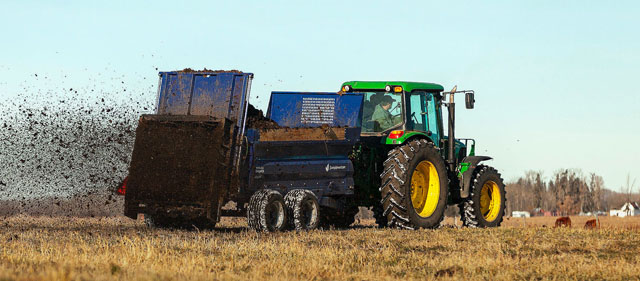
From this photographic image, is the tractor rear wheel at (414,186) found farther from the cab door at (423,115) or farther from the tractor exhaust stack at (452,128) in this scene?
the tractor exhaust stack at (452,128)

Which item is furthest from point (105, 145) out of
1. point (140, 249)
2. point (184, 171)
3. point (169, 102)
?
point (140, 249)

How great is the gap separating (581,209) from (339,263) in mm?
123343

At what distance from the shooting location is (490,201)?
18516 millimetres

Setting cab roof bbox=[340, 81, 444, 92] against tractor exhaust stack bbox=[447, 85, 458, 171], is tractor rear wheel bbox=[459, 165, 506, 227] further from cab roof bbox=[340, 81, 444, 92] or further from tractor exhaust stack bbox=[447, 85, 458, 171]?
cab roof bbox=[340, 81, 444, 92]

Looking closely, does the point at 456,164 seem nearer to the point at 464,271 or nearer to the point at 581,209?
the point at 464,271

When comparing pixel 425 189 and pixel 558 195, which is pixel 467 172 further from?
pixel 558 195

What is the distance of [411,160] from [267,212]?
3224 millimetres

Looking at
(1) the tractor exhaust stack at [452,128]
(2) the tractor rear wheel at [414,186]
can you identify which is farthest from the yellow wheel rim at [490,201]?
(2) the tractor rear wheel at [414,186]

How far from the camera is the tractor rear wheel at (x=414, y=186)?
14.6 meters

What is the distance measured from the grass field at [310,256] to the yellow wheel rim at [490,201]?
485 centimetres

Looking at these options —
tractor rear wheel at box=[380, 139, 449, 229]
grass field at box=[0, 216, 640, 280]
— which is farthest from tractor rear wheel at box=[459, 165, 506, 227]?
grass field at box=[0, 216, 640, 280]

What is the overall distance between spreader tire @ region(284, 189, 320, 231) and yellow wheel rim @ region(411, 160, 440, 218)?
2.74 metres

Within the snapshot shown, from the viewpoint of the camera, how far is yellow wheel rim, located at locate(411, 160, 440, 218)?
51.9 feet

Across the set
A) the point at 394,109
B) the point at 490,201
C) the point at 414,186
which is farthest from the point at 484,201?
the point at 394,109
